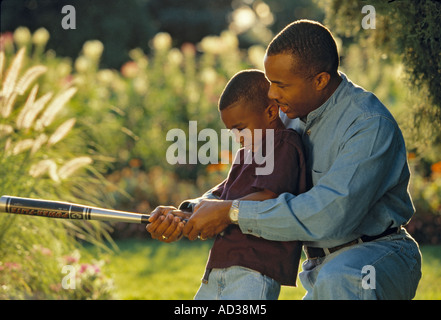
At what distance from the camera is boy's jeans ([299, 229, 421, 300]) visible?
2.60 m

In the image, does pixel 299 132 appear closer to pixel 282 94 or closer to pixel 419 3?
pixel 282 94

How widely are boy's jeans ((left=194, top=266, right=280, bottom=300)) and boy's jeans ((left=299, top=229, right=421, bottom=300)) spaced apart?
205 millimetres

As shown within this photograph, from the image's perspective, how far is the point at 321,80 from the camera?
9.62ft

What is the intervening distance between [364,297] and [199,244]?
4794 millimetres

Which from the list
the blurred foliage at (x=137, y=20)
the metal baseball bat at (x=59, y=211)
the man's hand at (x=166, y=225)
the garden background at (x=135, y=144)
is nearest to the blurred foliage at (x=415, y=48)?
the garden background at (x=135, y=144)

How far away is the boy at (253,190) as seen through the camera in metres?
2.76

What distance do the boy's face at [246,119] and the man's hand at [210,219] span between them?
0.41 m

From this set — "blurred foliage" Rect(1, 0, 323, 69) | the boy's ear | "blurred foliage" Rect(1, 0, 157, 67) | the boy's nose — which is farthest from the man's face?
"blurred foliage" Rect(1, 0, 157, 67)

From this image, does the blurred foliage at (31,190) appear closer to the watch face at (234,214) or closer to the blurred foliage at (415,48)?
the watch face at (234,214)

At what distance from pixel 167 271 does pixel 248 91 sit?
3603 millimetres

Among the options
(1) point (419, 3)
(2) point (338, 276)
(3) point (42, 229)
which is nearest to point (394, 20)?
(1) point (419, 3)

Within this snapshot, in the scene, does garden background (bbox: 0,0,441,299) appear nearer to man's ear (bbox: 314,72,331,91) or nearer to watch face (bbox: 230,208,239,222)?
man's ear (bbox: 314,72,331,91)

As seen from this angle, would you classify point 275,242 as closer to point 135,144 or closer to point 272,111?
point 272,111

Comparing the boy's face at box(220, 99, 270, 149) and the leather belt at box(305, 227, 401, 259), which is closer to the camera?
the leather belt at box(305, 227, 401, 259)
